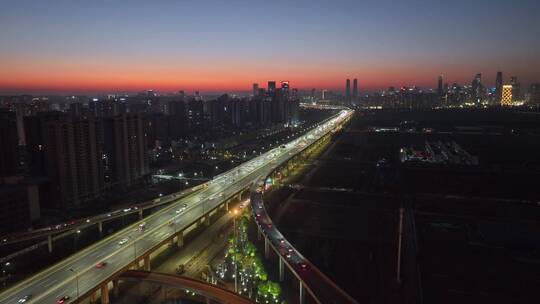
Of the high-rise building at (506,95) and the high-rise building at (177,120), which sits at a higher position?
the high-rise building at (506,95)

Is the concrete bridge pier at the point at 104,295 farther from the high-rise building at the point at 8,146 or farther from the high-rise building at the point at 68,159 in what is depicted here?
the high-rise building at the point at 8,146

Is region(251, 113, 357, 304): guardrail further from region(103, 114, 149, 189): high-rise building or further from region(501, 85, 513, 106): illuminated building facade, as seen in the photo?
region(501, 85, 513, 106): illuminated building facade

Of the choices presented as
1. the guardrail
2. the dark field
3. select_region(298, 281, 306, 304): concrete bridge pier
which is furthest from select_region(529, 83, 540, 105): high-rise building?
select_region(298, 281, 306, 304): concrete bridge pier

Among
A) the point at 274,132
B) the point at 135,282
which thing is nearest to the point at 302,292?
the point at 135,282

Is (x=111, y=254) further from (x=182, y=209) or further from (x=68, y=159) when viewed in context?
(x=68, y=159)

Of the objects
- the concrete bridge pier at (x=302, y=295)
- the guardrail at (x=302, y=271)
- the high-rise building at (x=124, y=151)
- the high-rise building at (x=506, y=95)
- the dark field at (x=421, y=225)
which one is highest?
the high-rise building at (x=506, y=95)

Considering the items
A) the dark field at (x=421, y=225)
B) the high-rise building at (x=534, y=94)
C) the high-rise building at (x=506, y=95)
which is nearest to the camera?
the dark field at (x=421, y=225)

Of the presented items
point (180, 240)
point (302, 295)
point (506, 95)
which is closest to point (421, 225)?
point (302, 295)

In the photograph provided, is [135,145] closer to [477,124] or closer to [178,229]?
[178,229]

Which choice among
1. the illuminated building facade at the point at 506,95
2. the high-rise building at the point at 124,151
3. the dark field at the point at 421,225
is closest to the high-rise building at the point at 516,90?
the illuminated building facade at the point at 506,95
